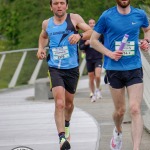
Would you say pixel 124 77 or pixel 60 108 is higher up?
pixel 124 77

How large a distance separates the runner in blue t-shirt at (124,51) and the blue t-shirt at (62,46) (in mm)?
576

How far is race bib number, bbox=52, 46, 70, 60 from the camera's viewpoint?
8.98 meters

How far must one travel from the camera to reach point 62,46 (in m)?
9.03

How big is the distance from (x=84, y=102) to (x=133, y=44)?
24.8 ft

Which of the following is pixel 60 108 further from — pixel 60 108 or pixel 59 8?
pixel 59 8

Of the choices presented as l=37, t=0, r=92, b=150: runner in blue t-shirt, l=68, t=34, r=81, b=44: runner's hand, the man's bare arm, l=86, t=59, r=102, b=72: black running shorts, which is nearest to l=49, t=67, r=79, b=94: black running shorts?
l=37, t=0, r=92, b=150: runner in blue t-shirt

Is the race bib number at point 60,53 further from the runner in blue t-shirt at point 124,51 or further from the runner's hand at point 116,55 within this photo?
the runner's hand at point 116,55

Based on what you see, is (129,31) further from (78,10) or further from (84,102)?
A: (78,10)

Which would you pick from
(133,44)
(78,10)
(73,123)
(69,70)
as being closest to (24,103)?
(73,123)

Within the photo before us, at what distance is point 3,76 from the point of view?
67.4 ft

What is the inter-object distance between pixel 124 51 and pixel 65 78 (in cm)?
116

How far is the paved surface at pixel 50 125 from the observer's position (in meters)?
9.98

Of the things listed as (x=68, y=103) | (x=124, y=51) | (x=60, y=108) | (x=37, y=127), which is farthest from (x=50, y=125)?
(x=124, y=51)

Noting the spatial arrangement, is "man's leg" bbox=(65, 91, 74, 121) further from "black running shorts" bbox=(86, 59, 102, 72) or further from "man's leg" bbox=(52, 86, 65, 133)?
"black running shorts" bbox=(86, 59, 102, 72)
